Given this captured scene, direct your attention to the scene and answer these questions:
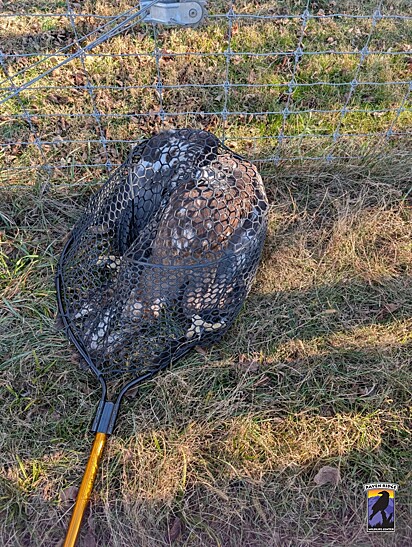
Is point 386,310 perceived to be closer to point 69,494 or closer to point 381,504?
point 381,504

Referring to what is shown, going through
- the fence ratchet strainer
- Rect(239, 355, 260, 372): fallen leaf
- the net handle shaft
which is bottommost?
the net handle shaft

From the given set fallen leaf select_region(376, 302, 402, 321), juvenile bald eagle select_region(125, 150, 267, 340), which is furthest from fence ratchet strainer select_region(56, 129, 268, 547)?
fallen leaf select_region(376, 302, 402, 321)

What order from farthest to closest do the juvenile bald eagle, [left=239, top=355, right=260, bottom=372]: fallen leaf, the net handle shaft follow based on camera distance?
[left=239, top=355, right=260, bottom=372]: fallen leaf, the juvenile bald eagle, the net handle shaft

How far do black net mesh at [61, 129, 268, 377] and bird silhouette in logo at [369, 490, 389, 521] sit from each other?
114cm

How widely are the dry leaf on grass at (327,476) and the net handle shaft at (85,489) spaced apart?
1.08m

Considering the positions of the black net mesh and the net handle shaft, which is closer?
the net handle shaft

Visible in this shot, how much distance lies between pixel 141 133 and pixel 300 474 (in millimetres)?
2656

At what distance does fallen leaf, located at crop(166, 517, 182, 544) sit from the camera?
2.15m

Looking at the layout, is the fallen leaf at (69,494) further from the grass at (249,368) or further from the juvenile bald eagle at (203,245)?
the juvenile bald eagle at (203,245)

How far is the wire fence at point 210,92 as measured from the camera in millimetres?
3432

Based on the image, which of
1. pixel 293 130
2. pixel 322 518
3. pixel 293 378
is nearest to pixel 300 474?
pixel 322 518

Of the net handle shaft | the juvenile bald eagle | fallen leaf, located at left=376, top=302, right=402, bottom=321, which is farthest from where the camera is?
fallen leaf, located at left=376, top=302, right=402, bottom=321

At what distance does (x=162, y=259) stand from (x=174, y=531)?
1310 millimetres

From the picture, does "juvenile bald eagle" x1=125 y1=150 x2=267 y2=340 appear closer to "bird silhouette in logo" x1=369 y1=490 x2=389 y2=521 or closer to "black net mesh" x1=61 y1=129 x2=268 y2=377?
"black net mesh" x1=61 y1=129 x2=268 y2=377
